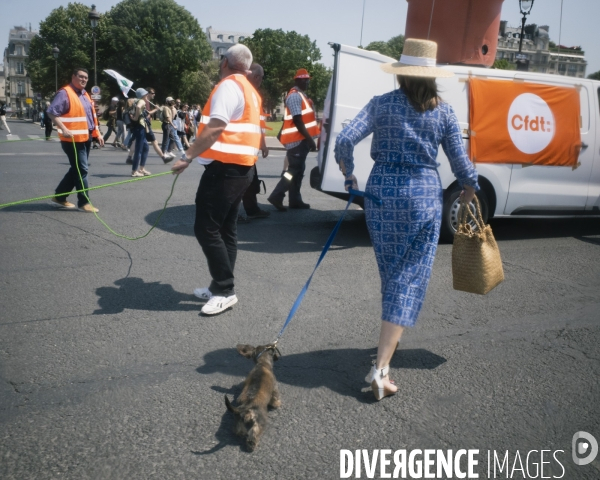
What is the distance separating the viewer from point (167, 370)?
348 centimetres

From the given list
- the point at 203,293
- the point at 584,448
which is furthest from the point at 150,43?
the point at 584,448

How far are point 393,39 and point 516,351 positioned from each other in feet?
367

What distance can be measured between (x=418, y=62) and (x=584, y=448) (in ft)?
7.09

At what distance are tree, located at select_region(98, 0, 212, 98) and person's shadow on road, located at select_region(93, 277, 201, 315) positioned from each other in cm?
7038

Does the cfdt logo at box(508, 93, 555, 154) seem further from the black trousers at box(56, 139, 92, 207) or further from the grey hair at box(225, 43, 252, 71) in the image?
the black trousers at box(56, 139, 92, 207)

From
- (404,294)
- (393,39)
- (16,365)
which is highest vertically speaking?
(393,39)

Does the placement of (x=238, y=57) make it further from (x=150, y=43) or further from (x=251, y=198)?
(x=150, y=43)

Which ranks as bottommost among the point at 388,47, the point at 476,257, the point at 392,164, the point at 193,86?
the point at 476,257

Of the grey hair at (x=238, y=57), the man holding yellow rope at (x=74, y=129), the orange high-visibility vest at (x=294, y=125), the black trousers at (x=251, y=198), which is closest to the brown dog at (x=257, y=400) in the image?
the grey hair at (x=238, y=57)

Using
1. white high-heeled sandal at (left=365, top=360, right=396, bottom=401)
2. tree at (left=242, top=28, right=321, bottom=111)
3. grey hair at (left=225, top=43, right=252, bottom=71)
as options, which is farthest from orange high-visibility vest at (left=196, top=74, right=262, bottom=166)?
tree at (left=242, top=28, right=321, bottom=111)

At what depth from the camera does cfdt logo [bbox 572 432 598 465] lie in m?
2.78

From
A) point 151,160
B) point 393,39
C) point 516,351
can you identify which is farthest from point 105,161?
point 393,39

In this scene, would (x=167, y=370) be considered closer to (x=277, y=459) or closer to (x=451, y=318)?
(x=277, y=459)

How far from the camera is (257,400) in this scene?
2834mm
